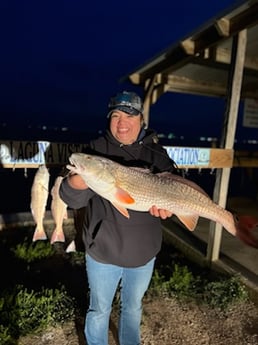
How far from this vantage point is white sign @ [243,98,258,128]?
28.5ft

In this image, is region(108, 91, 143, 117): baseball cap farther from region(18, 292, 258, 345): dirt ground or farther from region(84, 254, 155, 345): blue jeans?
region(18, 292, 258, 345): dirt ground

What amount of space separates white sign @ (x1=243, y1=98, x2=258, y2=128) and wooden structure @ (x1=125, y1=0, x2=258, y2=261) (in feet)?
1.54

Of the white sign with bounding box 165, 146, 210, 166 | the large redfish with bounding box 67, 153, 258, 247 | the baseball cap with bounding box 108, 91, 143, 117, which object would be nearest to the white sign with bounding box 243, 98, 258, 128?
the white sign with bounding box 165, 146, 210, 166

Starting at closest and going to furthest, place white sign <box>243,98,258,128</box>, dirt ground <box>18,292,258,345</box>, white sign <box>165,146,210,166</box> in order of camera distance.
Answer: dirt ground <box>18,292,258,345</box>, white sign <box>165,146,210,166</box>, white sign <box>243,98,258,128</box>

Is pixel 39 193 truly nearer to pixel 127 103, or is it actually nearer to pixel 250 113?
pixel 127 103

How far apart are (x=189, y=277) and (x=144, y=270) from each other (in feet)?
7.66

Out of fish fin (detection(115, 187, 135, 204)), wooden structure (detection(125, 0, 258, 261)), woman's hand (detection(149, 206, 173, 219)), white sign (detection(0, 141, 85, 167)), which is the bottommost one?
woman's hand (detection(149, 206, 173, 219))

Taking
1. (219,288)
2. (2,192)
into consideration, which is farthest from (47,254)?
(2,192)

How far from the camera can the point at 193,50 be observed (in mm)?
5562

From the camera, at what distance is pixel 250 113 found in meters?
8.83

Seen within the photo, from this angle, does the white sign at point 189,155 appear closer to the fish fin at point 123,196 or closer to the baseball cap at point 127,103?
the baseball cap at point 127,103

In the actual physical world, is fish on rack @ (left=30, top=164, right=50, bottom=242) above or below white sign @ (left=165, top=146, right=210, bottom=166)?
below

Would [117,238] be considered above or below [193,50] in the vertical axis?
below

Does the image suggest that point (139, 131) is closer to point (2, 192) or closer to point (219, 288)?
point (219, 288)
